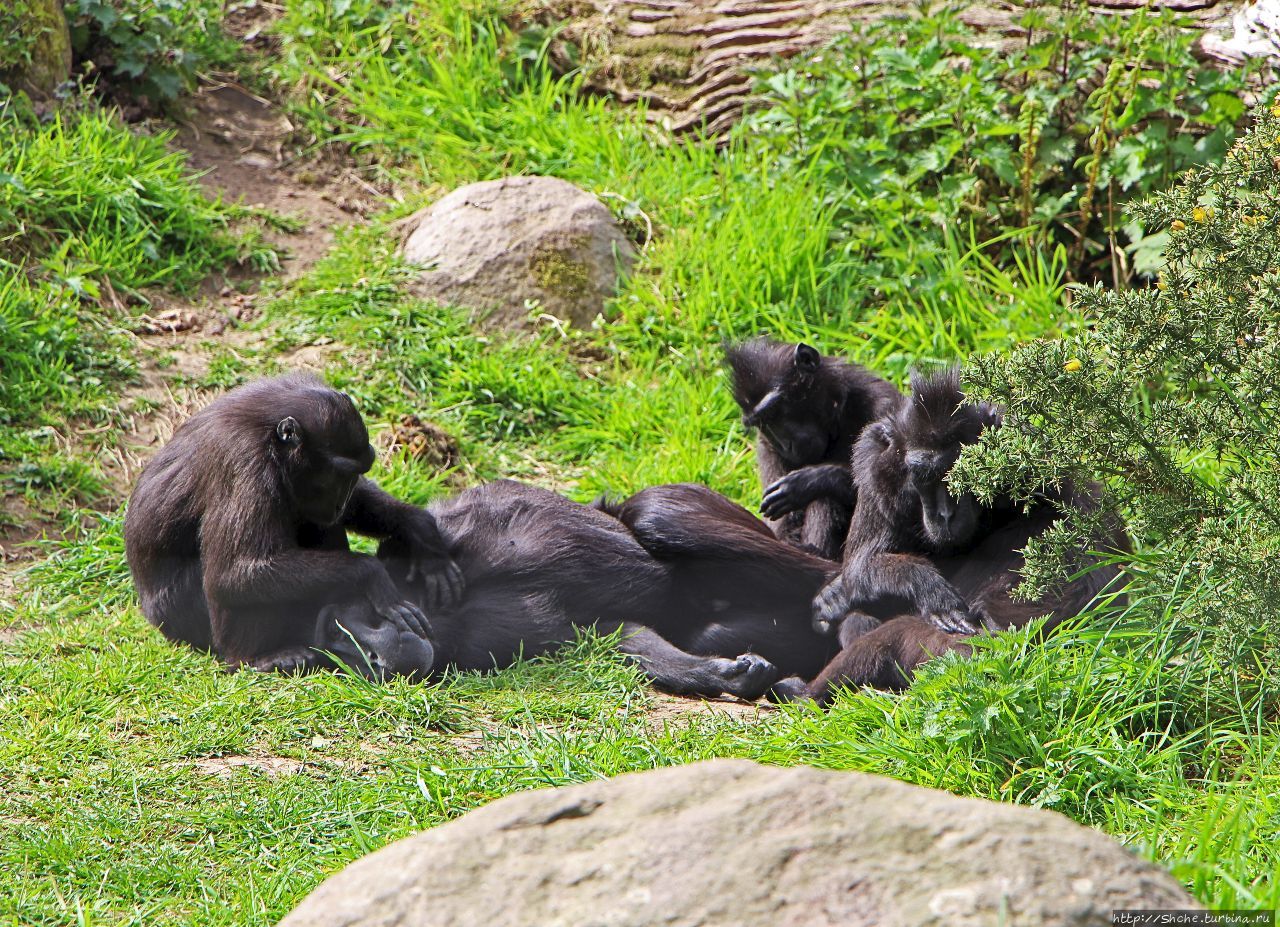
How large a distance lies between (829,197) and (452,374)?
8.43 ft

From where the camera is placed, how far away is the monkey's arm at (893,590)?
5.29 meters

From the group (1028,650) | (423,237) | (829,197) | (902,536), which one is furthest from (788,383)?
(423,237)

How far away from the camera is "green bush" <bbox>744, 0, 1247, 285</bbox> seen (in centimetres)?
801

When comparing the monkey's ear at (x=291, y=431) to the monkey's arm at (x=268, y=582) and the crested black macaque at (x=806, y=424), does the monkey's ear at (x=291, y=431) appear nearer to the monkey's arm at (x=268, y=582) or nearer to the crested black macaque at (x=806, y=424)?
the monkey's arm at (x=268, y=582)

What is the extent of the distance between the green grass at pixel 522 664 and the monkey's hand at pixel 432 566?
48 cm

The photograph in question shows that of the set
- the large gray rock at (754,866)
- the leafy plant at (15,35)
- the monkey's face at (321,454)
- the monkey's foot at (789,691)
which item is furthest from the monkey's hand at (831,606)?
the leafy plant at (15,35)

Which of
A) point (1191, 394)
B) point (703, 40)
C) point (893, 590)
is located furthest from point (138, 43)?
point (1191, 394)

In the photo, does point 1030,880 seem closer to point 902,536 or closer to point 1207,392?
point 1207,392

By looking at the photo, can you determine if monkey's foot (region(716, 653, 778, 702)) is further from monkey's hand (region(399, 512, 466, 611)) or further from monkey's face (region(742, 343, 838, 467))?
monkey's face (region(742, 343, 838, 467))

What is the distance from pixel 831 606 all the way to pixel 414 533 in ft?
5.65

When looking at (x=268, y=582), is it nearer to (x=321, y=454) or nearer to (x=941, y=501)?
(x=321, y=454)

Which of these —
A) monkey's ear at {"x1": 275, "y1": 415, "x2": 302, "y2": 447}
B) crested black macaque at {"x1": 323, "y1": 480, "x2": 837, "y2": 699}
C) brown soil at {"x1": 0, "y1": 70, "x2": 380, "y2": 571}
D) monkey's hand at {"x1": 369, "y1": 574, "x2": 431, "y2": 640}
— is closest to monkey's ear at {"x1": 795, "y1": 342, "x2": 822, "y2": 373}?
crested black macaque at {"x1": 323, "y1": 480, "x2": 837, "y2": 699}

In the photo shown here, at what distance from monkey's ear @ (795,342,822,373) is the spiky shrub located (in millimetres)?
2001

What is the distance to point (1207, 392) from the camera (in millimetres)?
4379
